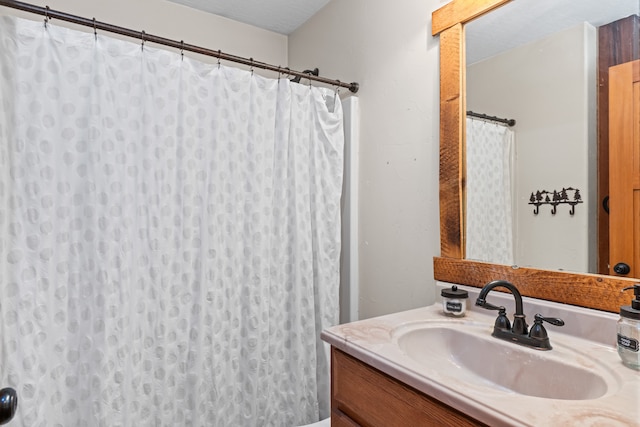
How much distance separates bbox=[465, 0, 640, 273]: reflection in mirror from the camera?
1.01m

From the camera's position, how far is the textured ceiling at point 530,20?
98 centimetres

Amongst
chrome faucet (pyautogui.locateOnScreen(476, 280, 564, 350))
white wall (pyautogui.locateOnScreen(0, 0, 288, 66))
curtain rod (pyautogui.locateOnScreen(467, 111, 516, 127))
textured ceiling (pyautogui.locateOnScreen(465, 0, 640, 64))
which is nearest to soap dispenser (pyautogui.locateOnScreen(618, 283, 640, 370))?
chrome faucet (pyautogui.locateOnScreen(476, 280, 564, 350))

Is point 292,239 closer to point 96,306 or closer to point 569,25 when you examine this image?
point 96,306

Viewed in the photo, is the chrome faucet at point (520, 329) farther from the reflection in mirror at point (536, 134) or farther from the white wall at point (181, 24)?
the white wall at point (181, 24)

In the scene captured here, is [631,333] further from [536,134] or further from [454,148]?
[454,148]

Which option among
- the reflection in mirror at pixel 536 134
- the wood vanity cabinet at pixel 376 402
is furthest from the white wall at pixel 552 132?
the wood vanity cabinet at pixel 376 402

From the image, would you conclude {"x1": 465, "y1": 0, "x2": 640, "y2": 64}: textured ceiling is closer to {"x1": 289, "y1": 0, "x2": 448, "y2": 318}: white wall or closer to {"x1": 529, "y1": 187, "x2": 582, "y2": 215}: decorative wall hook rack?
{"x1": 289, "y1": 0, "x2": 448, "y2": 318}: white wall

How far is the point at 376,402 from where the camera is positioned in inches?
35.0

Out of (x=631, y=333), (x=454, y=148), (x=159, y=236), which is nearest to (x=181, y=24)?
(x=159, y=236)

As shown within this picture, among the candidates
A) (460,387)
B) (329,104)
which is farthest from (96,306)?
(329,104)

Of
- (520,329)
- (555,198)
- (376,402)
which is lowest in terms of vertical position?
(376,402)

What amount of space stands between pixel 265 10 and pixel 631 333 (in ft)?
7.41

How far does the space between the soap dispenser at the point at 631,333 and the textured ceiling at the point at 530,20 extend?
737 millimetres

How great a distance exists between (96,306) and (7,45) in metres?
0.91
